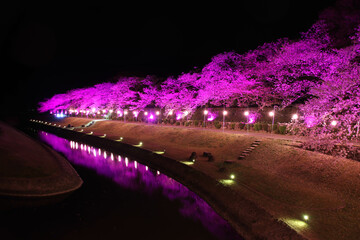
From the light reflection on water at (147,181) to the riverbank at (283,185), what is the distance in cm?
57

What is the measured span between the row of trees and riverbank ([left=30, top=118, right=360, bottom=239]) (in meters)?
1.76

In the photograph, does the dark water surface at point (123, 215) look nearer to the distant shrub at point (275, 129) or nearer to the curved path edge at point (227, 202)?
the curved path edge at point (227, 202)

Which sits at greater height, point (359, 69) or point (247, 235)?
point (359, 69)

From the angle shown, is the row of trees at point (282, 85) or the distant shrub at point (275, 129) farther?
the distant shrub at point (275, 129)

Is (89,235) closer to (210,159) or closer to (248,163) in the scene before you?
(210,159)

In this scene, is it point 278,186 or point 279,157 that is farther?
point 279,157

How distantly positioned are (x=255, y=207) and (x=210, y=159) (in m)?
6.86

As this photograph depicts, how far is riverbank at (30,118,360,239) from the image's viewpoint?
7.60 meters

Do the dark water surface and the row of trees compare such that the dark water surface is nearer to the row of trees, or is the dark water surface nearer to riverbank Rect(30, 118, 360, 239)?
riverbank Rect(30, 118, 360, 239)

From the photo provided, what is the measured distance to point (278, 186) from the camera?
10.9 metres

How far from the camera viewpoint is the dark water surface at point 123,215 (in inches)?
345

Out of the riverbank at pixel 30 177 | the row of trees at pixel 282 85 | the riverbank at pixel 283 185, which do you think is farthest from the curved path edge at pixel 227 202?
the riverbank at pixel 30 177

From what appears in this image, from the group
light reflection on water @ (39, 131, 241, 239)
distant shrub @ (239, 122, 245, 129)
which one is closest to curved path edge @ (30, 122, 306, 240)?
light reflection on water @ (39, 131, 241, 239)

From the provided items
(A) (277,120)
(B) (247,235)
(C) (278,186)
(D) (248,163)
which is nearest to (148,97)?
(A) (277,120)
